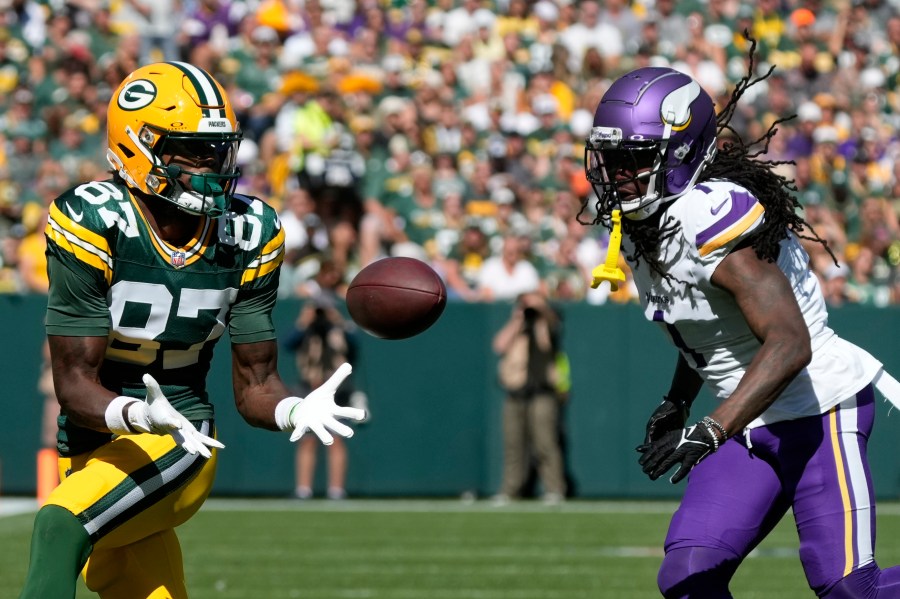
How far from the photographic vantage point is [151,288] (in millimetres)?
3996

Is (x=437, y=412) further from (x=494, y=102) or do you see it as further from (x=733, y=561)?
(x=733, y=561)

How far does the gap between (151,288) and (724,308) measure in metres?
1.54

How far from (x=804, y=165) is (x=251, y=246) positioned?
9319 millimetres

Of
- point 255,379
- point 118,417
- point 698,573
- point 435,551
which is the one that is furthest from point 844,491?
point 435,551

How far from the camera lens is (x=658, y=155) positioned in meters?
4.16

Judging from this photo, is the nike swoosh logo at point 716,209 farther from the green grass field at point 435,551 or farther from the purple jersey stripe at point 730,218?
the green grass field at point 435,551

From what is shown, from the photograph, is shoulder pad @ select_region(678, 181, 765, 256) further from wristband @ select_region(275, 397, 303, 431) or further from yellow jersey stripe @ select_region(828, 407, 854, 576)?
wristband @ select_region(275, 397, 303, 431)

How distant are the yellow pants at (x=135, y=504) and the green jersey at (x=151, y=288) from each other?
14cm

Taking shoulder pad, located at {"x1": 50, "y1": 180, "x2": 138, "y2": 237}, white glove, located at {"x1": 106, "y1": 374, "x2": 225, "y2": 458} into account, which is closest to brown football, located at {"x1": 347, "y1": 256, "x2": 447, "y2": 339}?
shoulder pad, located at {"x1": 50, "y1": 180, "x2": 138, "y2": 237}

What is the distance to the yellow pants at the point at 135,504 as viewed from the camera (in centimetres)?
383

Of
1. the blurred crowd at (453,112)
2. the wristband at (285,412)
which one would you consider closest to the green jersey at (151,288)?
the wristband at (285,412)

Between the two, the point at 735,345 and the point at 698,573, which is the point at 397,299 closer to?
the point at 735,345

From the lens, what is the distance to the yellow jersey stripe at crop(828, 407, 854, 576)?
4.02 meters

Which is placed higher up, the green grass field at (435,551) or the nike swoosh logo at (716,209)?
the nike swoosh logo at (716,209)
